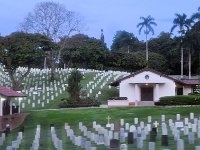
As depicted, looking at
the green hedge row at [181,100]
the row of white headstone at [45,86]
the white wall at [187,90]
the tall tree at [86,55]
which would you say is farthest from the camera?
the tall tree at [86,55]

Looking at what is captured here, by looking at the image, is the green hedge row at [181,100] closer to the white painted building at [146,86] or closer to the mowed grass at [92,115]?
the mowed grass at [92,115]

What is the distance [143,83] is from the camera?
2405 inches

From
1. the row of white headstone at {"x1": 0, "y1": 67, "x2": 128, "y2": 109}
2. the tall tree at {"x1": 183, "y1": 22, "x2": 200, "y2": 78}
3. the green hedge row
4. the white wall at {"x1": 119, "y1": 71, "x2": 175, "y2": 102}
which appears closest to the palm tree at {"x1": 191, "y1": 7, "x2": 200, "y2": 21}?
the tall tree at {"x1": 183, "y1": 22, "x2": 200, "y2": 78}

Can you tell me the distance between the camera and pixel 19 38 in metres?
66.9

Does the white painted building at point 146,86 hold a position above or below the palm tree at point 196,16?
below

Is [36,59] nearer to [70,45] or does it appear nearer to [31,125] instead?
[70,45]

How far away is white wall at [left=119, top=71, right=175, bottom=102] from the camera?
61.0m

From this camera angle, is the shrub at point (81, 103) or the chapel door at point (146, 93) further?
the chapel door at point (146, 93)

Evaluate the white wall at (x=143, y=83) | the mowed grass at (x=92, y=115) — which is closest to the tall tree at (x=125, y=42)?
the white wall at (x=143, y=83)

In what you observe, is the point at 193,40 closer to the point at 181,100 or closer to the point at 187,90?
the point at 187,90

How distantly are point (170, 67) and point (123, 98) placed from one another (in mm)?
44850

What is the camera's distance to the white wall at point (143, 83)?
200 ft

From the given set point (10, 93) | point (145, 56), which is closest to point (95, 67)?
point (145, 56)

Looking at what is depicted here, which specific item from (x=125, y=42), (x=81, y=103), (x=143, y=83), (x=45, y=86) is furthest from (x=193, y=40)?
(x=125, y=42)
